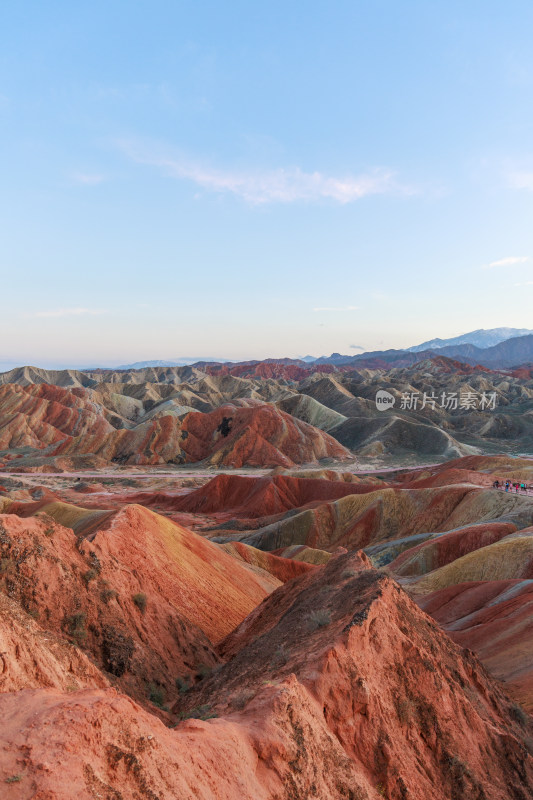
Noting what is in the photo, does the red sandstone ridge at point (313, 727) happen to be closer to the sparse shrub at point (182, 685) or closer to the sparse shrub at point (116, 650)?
the sparse shrub at point (182, 685)

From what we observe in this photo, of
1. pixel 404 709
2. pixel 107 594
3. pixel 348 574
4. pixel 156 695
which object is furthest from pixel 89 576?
pixel 404 709

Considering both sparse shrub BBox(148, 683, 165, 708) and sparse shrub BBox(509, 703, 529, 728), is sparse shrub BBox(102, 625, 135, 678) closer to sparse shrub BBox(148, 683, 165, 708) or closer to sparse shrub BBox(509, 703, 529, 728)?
sparse shrub BBox(148, 683, 165, 708)

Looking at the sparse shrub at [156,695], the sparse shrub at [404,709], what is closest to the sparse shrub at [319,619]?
the sparse shrub at [404,709]

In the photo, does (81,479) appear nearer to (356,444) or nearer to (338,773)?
(356,444)

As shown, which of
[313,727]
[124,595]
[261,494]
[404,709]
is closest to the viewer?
[313,727]

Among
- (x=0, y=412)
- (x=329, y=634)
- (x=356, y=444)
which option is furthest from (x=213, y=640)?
(x=0, y=412)

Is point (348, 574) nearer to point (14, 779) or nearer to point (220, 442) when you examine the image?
point (14, 779)

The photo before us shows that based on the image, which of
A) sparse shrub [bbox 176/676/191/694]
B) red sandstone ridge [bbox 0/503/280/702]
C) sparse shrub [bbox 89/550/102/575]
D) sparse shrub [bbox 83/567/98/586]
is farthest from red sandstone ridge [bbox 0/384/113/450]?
sparse shrub [bbox 176/676/191/694]
